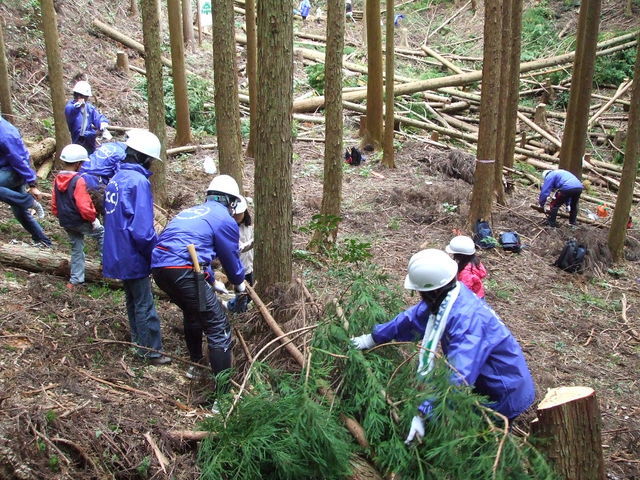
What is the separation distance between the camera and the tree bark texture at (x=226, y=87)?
7809 millimetres

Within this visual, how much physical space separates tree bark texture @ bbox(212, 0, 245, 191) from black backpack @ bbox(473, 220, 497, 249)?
4290 mm

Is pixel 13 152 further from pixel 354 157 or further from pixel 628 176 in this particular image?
pixel 628 176

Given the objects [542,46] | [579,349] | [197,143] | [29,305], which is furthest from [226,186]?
[542,46]

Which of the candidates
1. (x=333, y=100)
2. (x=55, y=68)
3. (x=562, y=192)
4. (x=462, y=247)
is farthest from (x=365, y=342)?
(x=562, y=192)

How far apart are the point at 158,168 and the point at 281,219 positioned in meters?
4.68

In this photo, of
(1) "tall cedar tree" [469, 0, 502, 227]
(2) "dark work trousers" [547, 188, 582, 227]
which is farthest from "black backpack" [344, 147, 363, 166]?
(2) "dark work trousers" [547, 188, 582, 227]

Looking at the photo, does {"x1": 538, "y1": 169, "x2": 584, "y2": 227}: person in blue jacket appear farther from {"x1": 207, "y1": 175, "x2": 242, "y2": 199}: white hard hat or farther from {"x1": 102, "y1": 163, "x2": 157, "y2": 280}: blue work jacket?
{"x1": 102, "y1": 163, "x2": 157, "y2": 280}: blue work jacket

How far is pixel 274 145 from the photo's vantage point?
16.8 feet

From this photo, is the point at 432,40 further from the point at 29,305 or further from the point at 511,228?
the point at 29,305

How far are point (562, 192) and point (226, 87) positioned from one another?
6699 millimetres

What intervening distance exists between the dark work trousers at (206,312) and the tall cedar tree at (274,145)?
739 millimetres

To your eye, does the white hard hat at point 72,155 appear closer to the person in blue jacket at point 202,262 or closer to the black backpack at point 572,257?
the person in blue jacket at point 202,262

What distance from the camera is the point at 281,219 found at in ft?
17.3

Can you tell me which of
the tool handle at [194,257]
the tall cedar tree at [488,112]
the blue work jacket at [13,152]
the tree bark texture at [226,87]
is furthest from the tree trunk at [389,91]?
the tool handle at [194,257]
